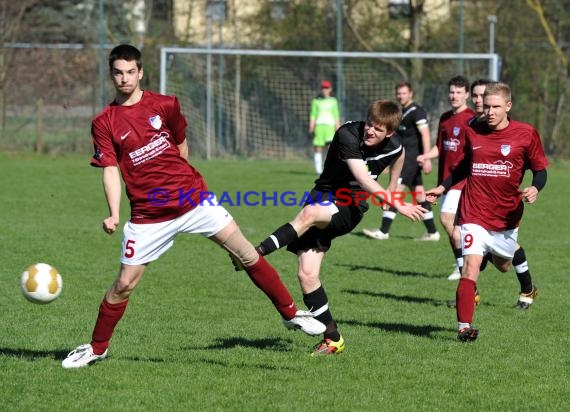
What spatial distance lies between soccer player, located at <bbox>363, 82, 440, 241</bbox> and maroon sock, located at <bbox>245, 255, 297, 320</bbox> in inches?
212

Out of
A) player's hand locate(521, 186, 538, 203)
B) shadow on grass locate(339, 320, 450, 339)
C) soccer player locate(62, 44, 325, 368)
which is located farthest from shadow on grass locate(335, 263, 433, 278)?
soccer player locate(62, 44, 325, 368)

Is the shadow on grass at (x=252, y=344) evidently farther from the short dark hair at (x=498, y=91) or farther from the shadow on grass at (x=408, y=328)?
the short dark hair at (x=498, y=91)

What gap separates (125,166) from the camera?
5914 mm

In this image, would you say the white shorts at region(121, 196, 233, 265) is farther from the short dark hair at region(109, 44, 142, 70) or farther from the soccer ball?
the short dark hair at region(109, 44, 142, 70)

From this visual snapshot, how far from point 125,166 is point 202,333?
1.81 metres

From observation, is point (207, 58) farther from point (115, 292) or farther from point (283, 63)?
point (115, 292)

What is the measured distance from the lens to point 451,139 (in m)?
10.0

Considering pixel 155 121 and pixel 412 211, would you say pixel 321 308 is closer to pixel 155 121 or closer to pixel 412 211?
pixel 412 211

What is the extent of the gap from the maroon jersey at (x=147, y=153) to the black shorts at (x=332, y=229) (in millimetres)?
1012

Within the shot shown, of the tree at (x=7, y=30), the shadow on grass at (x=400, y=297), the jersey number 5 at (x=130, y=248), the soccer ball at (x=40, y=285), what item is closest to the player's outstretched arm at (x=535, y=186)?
the shadow on grass at (x=400, y=297)

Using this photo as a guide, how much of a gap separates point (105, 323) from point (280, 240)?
49.7 inches

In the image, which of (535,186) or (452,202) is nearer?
(535,186)

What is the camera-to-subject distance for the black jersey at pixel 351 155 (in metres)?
6.45

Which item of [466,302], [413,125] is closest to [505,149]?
[466,302]
